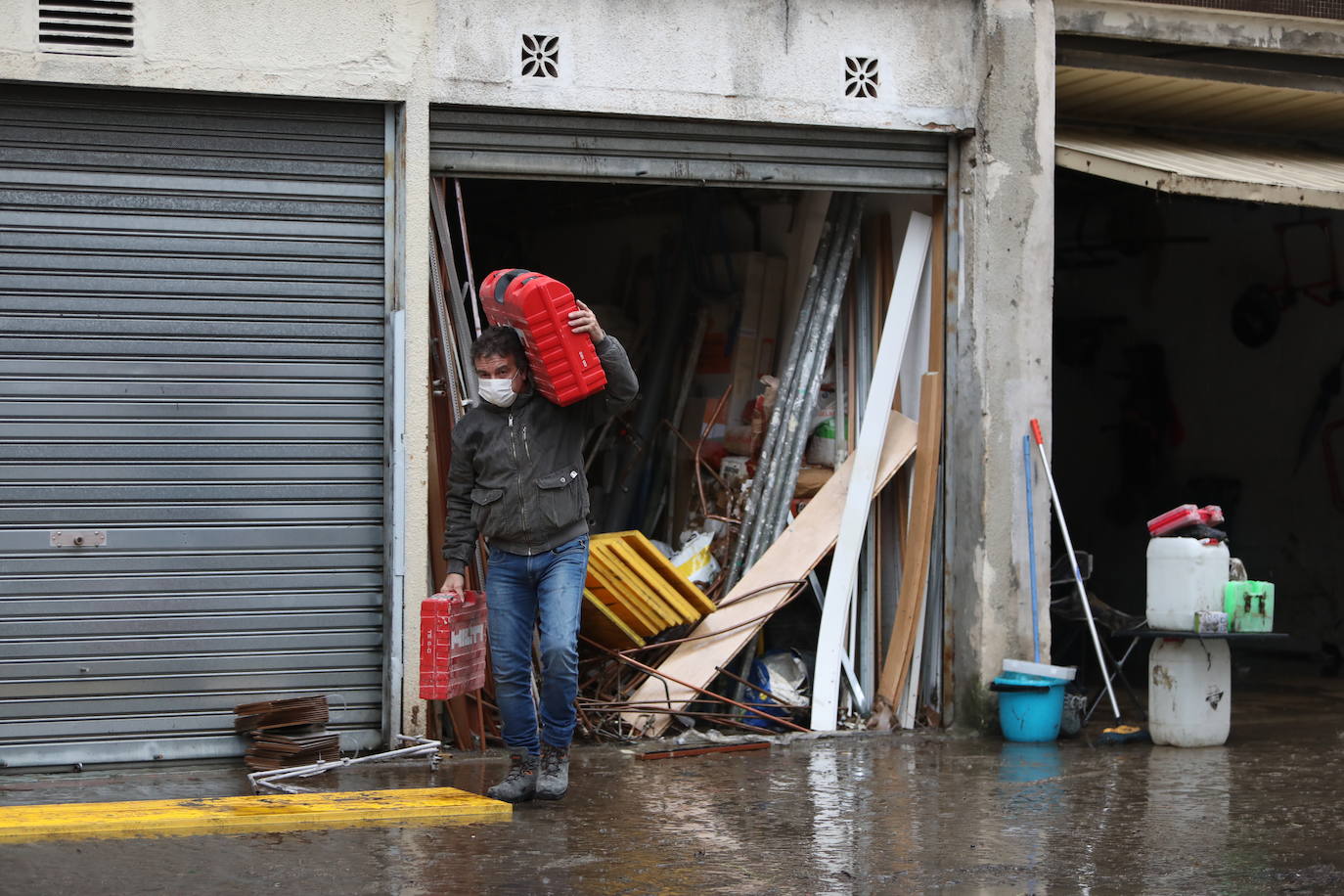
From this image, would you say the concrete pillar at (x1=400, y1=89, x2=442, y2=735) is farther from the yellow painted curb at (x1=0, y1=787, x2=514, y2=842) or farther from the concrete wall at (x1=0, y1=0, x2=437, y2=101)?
the yellow painted curb at (x1=0, y1=787, x2=514, y2=842)

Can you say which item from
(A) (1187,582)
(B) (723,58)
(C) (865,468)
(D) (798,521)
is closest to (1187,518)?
(A) (1187,582)

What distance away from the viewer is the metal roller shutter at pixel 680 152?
7574mm

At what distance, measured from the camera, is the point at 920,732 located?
27.0 feet

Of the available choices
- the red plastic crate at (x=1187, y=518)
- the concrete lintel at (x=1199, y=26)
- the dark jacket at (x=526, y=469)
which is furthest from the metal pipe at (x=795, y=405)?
the dark jacket at (x=526, y=469)

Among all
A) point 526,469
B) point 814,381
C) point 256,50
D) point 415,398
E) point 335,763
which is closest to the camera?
point 526,469

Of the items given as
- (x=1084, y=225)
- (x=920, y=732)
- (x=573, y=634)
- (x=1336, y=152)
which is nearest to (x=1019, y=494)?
(x=920, y=732)

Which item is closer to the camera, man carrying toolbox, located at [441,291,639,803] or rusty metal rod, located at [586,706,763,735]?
man carrying toolbox, located at [441,291,639,803]

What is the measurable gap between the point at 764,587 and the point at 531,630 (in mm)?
2203

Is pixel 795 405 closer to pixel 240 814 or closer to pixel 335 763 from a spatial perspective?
pixel 335 763

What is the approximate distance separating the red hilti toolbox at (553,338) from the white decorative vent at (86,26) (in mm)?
2195

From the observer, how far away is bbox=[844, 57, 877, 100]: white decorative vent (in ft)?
26.6

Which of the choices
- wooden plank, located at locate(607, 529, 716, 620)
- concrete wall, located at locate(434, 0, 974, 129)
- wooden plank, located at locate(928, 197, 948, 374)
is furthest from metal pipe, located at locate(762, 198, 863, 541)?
concrete wall, located at locate(434, 0, 974, 129)

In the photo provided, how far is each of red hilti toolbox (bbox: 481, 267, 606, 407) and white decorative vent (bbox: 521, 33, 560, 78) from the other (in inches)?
63.8

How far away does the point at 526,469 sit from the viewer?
251 inches
